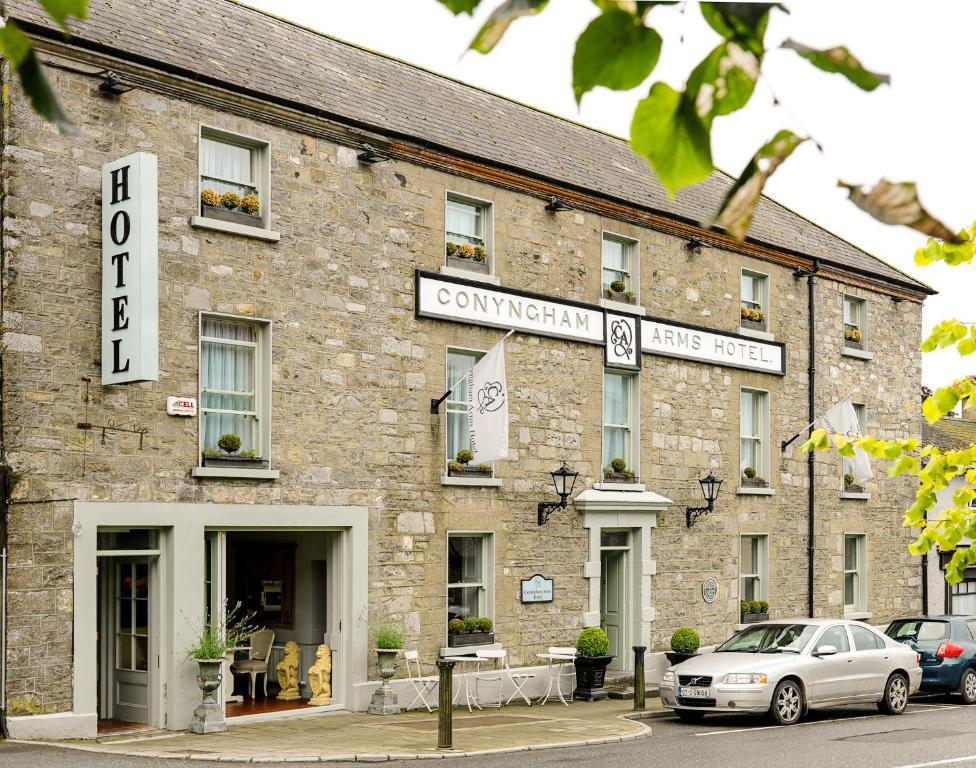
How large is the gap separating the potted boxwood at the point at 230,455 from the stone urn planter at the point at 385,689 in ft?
9.70

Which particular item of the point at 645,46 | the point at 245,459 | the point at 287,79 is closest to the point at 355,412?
the point at 245,459

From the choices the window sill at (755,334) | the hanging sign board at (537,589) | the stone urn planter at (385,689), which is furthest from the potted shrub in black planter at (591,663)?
the window sill at (755,334)

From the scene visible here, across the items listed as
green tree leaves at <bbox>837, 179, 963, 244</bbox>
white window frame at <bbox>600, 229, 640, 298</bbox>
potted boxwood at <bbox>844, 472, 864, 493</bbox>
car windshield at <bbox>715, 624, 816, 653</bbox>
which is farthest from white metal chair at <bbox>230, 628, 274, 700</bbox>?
green tree leaves at <bbox>837, 179, 963, 244</bbox>

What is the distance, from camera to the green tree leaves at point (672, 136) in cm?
231

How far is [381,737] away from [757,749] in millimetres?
4196

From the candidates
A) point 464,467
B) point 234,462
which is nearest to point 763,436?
point 464,467

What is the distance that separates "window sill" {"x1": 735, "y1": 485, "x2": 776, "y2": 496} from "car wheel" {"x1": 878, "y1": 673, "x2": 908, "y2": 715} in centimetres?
527

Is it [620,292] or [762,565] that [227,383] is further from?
[762,565]

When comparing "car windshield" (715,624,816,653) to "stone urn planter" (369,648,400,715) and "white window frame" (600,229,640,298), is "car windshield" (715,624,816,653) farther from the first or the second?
"white window frame" (600,229,640,298)

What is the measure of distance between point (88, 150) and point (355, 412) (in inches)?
191

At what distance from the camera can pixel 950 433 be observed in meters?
33.2

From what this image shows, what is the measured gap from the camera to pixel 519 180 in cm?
2031

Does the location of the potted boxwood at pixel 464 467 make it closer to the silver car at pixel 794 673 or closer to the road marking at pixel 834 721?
the silver car at pixel 794 673

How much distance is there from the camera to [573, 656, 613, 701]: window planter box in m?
20.0
